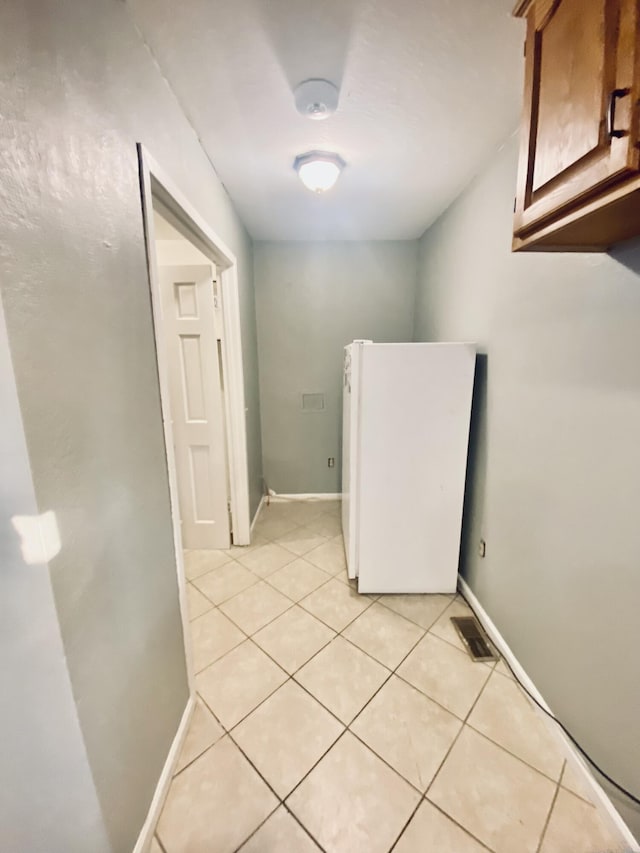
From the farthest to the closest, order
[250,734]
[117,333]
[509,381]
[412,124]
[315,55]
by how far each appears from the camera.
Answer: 1. [509,381]
2. [412,124]
3. [250,734]
4. [315,55]
5. [117,333]

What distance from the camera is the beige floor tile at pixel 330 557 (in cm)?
225

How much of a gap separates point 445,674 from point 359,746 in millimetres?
503

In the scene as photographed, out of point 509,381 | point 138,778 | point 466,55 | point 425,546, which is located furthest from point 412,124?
point 138,778

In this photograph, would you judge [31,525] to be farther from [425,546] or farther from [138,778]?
→ [425,546]

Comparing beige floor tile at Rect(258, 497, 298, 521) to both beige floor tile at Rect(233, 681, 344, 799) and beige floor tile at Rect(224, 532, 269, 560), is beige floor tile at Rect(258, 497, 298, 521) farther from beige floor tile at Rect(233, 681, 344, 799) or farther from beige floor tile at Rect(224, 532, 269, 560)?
beige floor tile at Rect(233, 681, 344, 799)

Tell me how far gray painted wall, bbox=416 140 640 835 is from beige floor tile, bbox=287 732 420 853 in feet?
2.14

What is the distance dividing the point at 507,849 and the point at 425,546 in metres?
1.11

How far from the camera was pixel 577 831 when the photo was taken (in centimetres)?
98

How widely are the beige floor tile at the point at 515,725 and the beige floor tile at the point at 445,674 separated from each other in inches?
1.6

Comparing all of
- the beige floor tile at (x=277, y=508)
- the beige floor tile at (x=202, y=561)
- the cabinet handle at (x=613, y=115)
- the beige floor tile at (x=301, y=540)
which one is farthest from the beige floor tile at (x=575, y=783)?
the beige floor tile at (x=277, y=508)

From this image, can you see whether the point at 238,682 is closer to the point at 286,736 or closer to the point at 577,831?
the point at 286,736

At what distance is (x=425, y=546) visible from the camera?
1930mm

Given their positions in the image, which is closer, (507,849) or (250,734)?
(507,849)

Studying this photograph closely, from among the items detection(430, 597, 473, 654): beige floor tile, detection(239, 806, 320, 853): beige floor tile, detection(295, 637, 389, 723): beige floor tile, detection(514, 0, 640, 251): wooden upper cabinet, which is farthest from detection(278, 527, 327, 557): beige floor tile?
detection(514, 0, 640, 251): wooden upper cabinet
